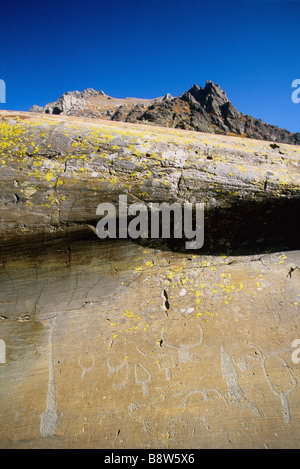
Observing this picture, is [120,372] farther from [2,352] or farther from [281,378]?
[281,378]

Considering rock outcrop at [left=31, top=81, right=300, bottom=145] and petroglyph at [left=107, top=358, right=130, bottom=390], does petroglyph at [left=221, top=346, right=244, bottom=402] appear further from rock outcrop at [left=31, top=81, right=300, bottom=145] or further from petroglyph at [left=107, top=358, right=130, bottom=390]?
rock outcrop at [left=31, top=81, right=300, bottom=145]

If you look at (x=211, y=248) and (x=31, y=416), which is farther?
(x=211, y=248)

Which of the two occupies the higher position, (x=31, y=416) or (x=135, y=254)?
(x=135, y=254)

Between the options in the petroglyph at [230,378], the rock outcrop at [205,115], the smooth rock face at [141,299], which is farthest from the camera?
the rock outcrop at [205,115]

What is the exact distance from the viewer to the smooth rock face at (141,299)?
338cm

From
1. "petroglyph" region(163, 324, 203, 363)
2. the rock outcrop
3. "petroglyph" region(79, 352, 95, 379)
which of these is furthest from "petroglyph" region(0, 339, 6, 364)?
the rock outcrop

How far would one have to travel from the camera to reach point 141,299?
3.99m

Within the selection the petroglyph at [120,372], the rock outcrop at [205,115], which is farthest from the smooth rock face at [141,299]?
the rock outcrop at [205,115]

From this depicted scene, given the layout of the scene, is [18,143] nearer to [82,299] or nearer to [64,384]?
[82,299]

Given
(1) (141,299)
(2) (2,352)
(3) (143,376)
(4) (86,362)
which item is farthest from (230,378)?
(2) (2,352)

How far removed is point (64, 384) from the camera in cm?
354

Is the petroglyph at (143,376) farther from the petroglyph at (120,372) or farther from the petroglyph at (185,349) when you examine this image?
the petroglyph at (185,349)
